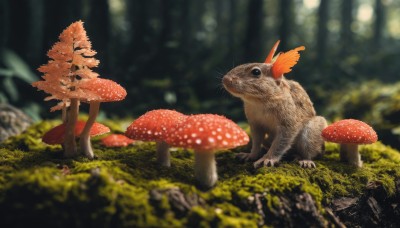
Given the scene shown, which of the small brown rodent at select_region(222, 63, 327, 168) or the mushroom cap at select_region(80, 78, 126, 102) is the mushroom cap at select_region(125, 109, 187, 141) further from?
the small brown rodent at select_region(222, 63, 327, 168)

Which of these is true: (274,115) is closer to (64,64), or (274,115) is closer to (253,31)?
(64,64)

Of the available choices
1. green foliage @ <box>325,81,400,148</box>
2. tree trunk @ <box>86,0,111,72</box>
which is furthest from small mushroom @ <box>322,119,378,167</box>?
tree trunk @ <box>86,0,111,72</box>

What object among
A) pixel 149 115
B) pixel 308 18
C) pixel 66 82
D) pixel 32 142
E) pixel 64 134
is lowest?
pixel 32 142

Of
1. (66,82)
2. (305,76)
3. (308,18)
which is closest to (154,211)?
(66,82)

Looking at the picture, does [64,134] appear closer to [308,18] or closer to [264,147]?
[264,147]

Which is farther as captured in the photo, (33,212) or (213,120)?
(213,120)

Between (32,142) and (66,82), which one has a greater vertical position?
(66,82)
